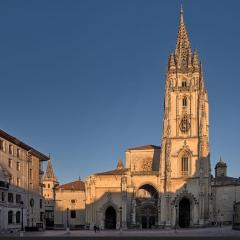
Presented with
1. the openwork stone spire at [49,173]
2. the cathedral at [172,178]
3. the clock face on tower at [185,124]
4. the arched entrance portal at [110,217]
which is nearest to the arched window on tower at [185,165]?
the cathedral at [172,178]

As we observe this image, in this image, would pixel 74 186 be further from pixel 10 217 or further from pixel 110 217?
pixel 10 217

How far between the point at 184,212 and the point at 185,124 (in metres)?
17.9

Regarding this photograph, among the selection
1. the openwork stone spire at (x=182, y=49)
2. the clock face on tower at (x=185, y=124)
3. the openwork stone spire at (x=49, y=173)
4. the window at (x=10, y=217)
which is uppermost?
the openwork stone spire at (x=182, y=49)

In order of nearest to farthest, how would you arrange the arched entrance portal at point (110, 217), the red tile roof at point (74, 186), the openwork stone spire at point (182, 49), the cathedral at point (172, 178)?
the cathedral at point (172, 178), the arched entrance portal at point (110, 217), the openwork stone spire at point (182, 49), the red tile roof at point (74, 186)

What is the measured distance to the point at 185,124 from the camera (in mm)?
117250

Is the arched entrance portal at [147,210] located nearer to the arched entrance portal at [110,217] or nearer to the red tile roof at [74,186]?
the arched entrance portal at [110,217]

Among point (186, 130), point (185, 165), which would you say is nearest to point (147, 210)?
point (185, 165)

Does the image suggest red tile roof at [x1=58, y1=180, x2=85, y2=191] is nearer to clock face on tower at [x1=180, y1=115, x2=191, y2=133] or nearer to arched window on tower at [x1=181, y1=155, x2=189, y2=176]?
arched window on tower at [x1=181, y1=155, x2=189, y2=176]

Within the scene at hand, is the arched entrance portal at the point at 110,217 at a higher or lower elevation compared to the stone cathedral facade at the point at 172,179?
lower

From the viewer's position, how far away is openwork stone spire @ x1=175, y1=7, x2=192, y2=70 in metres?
124

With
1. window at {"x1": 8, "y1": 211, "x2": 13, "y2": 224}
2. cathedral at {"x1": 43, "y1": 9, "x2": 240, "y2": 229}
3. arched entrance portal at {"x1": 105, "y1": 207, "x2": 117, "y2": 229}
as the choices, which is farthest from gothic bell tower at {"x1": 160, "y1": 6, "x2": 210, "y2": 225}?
window at {"x1": 8, "y1": 211, "x2": 13, "y2": 224}

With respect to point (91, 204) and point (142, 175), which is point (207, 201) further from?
point (91, 204)

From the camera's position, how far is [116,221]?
117 metres

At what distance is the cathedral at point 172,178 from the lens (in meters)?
112
